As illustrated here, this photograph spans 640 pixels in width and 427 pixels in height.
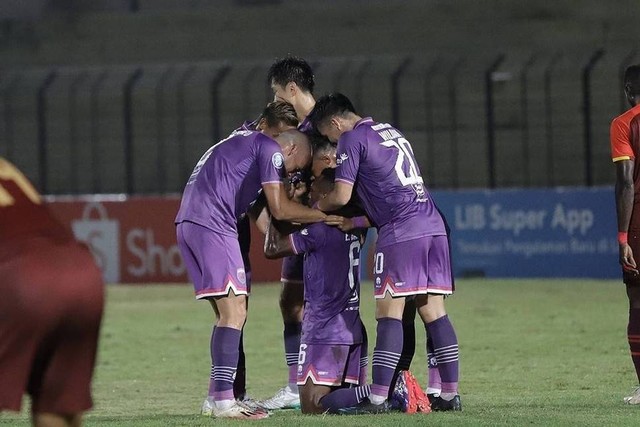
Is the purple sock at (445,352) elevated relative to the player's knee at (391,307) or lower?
lower

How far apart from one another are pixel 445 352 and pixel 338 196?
3.94 ft

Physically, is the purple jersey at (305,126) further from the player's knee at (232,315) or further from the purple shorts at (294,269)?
the player's knee at (232,315)

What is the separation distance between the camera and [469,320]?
52.2ft

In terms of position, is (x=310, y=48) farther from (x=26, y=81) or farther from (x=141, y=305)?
(x=141, y=305)

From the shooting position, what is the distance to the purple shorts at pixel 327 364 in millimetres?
8867

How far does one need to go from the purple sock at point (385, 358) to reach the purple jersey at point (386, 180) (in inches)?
21.7

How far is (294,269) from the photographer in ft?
32.2

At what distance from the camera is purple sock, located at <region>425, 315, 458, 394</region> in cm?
870

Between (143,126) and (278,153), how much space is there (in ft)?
60.8

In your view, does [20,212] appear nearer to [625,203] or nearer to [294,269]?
[294,269]

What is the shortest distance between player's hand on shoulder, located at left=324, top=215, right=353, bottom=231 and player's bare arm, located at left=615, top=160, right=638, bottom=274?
1.75 metres

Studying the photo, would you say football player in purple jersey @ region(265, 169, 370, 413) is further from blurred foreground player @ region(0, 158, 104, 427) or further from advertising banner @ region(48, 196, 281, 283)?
advertising banner @ region(48, 196, 281, 283)

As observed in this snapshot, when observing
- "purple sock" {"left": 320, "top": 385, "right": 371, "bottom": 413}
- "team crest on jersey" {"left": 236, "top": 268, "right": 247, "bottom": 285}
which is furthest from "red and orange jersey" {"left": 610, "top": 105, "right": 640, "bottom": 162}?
"team crest on jersey" {"left": 236, "top": 268, "right": 247, "bottom": 285}

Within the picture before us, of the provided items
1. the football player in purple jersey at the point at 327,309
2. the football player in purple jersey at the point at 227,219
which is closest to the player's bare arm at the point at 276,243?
the football player in purple jersey at the point at 327,309
